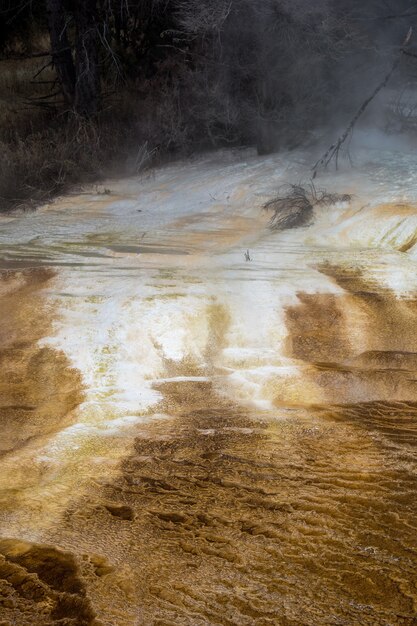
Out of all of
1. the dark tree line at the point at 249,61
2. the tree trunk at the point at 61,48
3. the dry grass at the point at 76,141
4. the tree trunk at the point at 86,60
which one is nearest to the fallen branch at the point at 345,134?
the dark tree line at the point at 249,61

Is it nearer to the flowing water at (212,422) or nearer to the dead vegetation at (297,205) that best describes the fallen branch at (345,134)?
the dead vegetation at (297,205)

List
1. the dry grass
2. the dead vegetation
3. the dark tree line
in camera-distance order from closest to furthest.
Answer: the dead vegetation < the dark tree line < the dry grass

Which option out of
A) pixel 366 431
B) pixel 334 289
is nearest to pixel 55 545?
pixel 366 431

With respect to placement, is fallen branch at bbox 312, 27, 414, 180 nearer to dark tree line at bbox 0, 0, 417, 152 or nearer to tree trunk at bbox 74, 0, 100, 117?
dark tree line at bbox 0, 0, 417, 152

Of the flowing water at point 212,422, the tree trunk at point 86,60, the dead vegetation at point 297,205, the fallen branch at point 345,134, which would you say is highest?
the tree trunk at point 86,60

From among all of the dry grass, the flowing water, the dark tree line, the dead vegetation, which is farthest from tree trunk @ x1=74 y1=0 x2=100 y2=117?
the dead vegetation

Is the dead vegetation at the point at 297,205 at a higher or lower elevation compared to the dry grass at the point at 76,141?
lower

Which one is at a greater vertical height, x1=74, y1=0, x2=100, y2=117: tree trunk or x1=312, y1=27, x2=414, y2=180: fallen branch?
x1=74, y1=0, x2=100, y2=117: tree trunk
